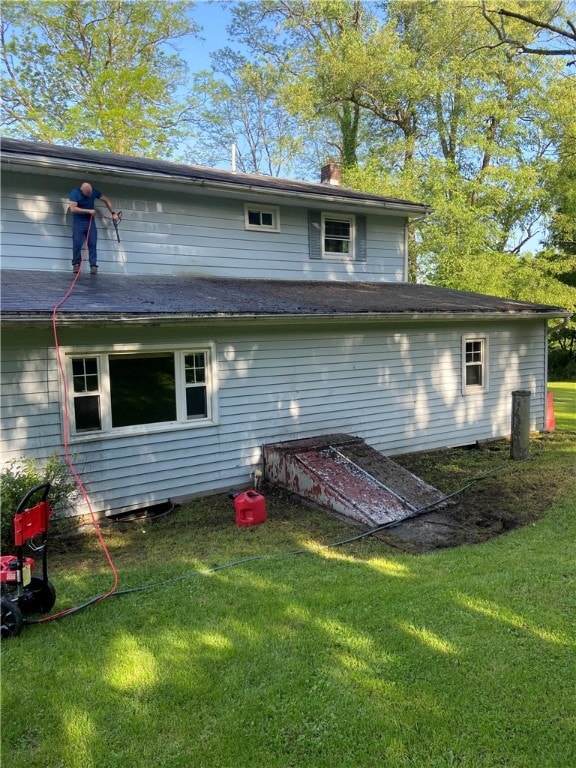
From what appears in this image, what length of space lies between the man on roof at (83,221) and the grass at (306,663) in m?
4.72

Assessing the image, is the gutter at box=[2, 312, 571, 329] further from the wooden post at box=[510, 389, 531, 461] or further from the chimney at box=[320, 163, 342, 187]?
the chimney at box=[320, 163, 342, 187]

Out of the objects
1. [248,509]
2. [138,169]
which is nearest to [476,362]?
[248,509]

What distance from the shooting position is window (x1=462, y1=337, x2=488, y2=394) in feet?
36.3

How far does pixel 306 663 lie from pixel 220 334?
509 cm

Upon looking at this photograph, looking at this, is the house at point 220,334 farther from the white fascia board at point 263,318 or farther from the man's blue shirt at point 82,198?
the man's blue shirt at point 82,198

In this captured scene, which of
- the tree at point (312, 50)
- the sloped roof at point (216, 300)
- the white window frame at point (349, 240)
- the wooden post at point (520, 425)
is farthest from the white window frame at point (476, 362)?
the tree at point (312, 50)

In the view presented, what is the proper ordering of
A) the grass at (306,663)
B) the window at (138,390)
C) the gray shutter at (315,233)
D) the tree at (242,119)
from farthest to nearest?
1. the tree at (242,119)
2. the gray shutter at (315,233)
3. the window at (138,390)
4. the grass at (306,663)

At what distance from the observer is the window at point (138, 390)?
22.1ft

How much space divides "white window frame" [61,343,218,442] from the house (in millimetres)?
24

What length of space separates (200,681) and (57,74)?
86.8 feet

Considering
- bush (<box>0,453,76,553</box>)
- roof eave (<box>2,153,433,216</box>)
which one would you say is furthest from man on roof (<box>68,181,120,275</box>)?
bush (<box>0,453,76,553</box>)

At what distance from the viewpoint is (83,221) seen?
824 centimetres

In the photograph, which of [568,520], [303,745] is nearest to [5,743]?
[303,745]

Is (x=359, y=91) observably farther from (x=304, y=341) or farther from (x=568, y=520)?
(x=568, y=520)
